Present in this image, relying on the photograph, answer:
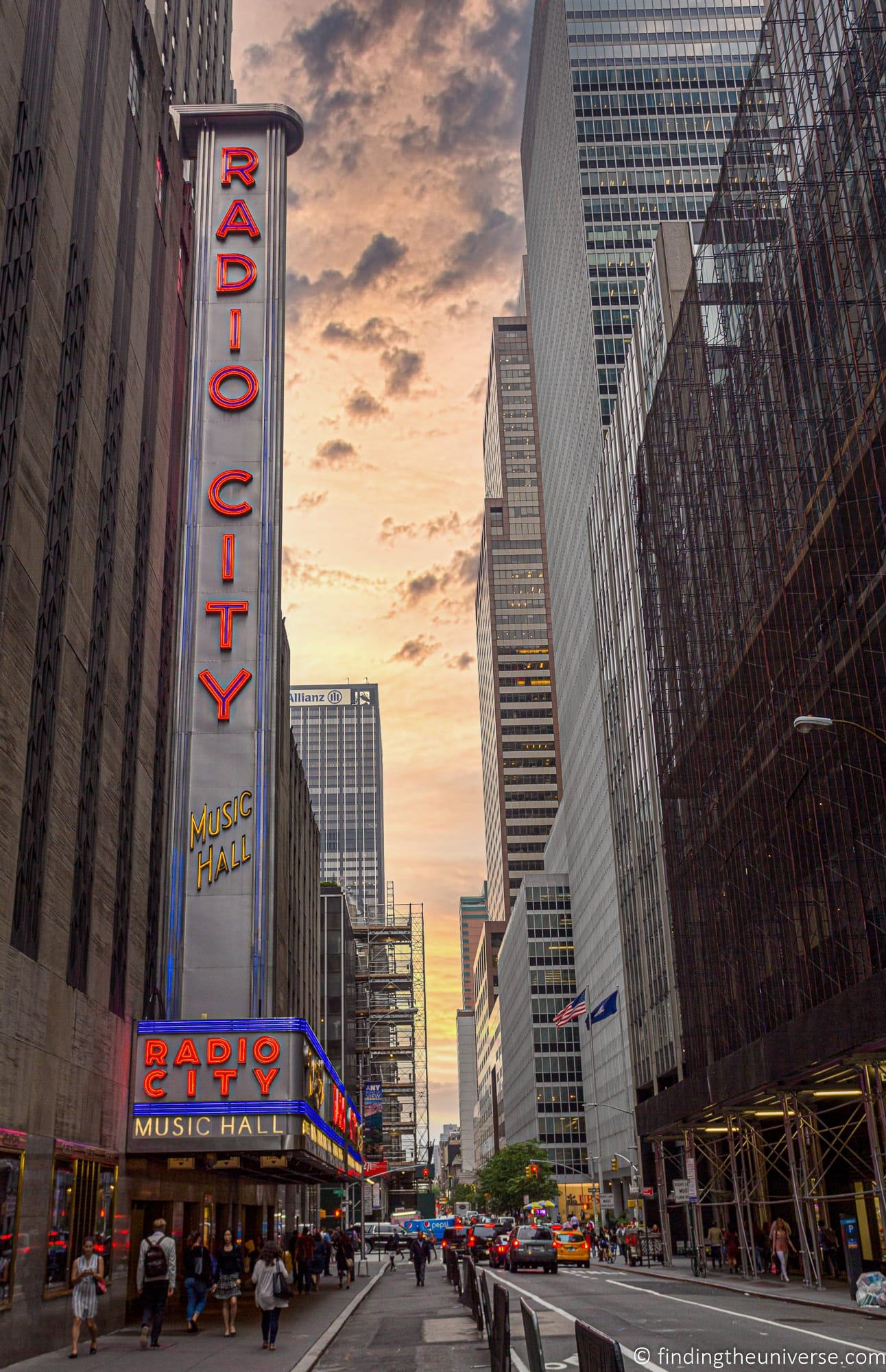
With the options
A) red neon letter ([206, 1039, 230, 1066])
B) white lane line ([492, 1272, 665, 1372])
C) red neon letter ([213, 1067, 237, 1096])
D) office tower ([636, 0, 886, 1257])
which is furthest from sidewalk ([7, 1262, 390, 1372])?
office tower ([636, 0, 886, 1257])

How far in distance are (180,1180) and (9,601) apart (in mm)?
19157

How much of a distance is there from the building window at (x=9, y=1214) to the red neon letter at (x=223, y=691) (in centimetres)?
1427

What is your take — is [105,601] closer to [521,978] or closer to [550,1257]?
[550,1257]

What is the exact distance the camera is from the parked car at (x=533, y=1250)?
47188 mm

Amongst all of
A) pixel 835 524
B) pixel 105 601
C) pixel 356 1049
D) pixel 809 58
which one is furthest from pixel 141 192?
pixel 356 1049

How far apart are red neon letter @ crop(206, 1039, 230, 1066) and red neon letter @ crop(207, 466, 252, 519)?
14355 mm

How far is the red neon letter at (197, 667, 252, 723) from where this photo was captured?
3188cm

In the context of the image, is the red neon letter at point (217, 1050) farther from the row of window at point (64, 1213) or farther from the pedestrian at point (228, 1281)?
the pedestrian at point (228, 1281)

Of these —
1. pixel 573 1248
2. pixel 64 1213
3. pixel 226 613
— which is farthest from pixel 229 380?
Answer: pixel 573 1248

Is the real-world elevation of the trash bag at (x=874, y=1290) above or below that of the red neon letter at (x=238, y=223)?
below

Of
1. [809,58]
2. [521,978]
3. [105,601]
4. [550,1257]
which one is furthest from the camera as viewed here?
[521,978]

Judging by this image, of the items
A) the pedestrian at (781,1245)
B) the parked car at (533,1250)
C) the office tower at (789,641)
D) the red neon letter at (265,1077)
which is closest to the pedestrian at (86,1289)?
the red neon letter at (265,1077)

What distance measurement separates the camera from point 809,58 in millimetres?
42156

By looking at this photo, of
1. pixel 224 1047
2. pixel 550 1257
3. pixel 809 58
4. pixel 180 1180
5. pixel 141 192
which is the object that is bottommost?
pixel 550 1257
